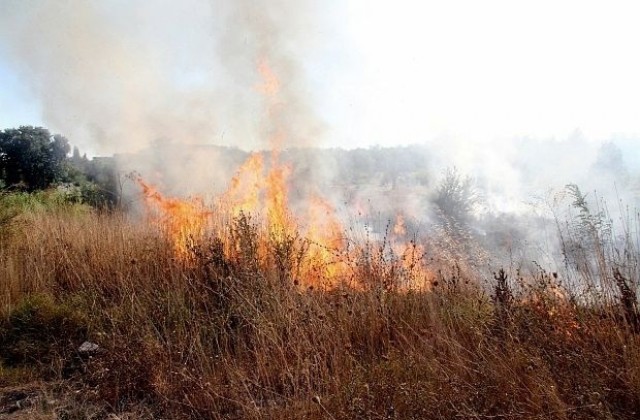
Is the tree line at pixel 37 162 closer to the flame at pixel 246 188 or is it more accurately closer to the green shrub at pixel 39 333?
the flame at pixel 246 188

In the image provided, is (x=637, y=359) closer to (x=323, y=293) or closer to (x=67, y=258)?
(x=323, y=293)

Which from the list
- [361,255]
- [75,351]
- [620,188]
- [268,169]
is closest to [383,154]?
[620,188]

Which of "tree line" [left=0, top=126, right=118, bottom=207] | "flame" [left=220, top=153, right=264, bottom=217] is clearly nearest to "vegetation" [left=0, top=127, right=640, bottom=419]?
"flame" [left=220, top=153, right=264, bottom=217]

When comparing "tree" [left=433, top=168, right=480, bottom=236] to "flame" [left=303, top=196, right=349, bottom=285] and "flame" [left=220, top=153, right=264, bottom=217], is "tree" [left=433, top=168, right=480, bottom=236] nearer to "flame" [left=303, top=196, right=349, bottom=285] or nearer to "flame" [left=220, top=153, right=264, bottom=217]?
"flame" [left=303, top=196, right=349, bottom=285]

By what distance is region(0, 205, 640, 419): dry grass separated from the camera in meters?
2.61

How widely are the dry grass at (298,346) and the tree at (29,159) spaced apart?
1405 cm

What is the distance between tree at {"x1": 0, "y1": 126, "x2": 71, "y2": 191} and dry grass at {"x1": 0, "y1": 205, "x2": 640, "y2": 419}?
14050 mm

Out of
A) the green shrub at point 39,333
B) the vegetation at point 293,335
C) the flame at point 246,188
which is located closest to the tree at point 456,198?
the flame at point 246,188

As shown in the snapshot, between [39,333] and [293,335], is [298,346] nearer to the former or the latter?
[293,335]

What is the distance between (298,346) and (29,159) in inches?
718

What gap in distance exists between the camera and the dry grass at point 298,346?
261 cm

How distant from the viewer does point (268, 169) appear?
8.34 m

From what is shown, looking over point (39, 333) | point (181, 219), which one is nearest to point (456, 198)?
point (181, 219)

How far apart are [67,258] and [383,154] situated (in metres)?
23.6
